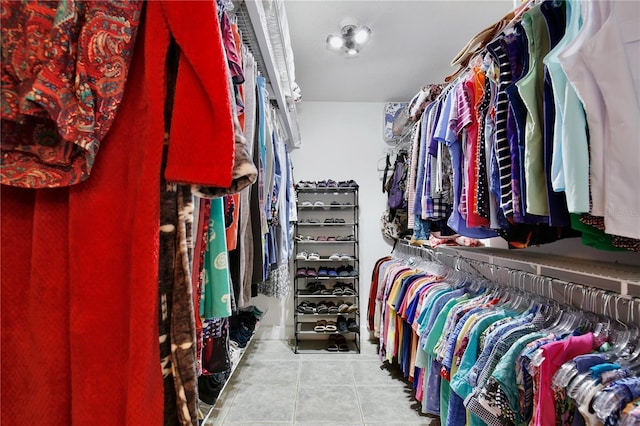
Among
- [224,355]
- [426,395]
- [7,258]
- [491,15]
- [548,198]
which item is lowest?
[426,395]

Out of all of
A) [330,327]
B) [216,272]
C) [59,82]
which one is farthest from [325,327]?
[59,82]

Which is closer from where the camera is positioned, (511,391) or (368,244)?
(511,391)

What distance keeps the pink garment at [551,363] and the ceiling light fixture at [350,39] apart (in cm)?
213

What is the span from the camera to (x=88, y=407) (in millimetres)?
524

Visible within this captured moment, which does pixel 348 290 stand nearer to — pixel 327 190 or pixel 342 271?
pixel 342 271

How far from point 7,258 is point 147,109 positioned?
0.35 metres

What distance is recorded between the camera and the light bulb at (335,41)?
2.35 m

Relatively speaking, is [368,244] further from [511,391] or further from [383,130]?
[511,391]

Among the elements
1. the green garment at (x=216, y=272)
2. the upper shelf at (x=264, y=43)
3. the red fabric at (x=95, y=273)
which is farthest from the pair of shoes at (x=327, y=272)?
the red fabric at (x=95, y=273)

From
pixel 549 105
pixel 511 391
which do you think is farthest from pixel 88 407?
pixel 549 105

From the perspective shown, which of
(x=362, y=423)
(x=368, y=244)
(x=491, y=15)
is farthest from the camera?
(x=368, y=244)

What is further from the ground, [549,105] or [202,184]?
[549,105]

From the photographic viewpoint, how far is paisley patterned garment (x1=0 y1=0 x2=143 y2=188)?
510 mm

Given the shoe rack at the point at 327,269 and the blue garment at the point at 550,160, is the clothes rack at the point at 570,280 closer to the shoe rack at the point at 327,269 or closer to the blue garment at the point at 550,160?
the blue garment at the point at 550,160
